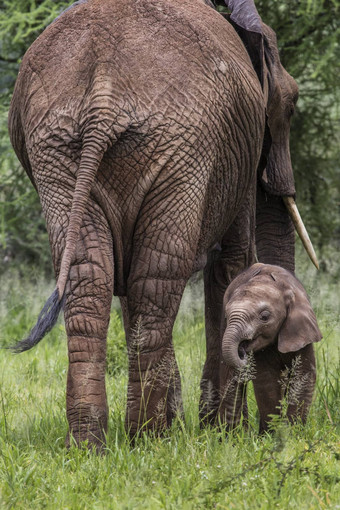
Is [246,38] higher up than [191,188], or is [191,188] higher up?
[246,38]

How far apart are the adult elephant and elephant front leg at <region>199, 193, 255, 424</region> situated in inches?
31.4

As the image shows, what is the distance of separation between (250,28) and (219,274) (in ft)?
4.23

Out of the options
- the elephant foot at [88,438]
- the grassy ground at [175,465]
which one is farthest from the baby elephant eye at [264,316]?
the elephant foot at [88,438]

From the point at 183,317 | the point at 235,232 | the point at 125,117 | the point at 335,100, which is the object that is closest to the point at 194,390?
the point at 235,232

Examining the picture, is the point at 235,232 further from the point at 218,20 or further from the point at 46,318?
the point at 46,318

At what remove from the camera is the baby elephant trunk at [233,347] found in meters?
3.94

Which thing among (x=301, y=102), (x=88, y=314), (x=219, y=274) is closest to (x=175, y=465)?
(x=88, y=314)

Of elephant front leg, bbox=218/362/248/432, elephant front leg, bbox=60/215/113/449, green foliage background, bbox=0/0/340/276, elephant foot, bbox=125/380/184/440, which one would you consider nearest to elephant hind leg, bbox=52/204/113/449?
elephant front leg, bbox=60/215/113/449

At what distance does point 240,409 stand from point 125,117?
1.44 metres

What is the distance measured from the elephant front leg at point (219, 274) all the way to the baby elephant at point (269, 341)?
597mm

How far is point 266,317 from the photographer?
163 inches

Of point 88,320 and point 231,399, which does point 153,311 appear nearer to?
point 88,320

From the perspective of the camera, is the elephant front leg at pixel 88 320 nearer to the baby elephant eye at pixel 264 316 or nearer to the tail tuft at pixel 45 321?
the tail tuft at pixel 45 321

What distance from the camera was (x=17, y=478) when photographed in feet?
11.6
